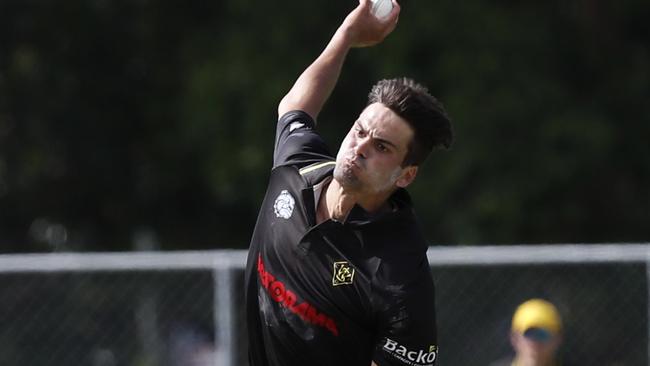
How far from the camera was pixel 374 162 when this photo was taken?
3.79 meters

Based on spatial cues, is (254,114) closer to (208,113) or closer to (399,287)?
(208,113)

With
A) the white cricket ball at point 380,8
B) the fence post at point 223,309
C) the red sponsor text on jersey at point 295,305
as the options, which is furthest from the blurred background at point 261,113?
the red sponsor text on jersey at point 295,305

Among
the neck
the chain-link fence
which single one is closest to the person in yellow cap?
the chain-link fence

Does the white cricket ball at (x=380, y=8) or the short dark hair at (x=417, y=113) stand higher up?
the white cricket ball at (x=380, y=8)

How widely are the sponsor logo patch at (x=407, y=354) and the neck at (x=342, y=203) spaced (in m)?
0.47

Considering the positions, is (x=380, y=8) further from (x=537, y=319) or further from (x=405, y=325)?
(x=537, y=319)

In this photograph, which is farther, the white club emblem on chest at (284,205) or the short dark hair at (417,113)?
the white club emblem on chest at (284,205)

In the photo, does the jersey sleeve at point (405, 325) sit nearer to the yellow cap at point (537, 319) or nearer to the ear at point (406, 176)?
the ear at point (406, 176)

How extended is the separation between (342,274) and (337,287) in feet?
0.15

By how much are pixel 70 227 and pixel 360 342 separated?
1182cm

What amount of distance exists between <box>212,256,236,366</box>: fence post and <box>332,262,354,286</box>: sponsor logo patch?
4672mm

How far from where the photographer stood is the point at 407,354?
143 inches

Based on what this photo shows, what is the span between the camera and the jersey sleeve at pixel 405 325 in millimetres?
3623

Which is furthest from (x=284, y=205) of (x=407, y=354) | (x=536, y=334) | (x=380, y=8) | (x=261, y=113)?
(x=261, y=113)
